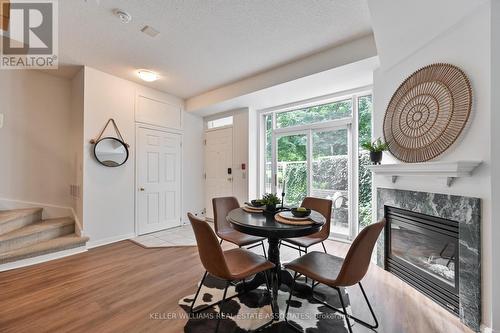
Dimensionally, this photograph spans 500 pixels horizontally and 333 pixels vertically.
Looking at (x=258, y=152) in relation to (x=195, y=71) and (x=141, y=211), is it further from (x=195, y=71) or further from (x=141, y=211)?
(x=141, y=211)

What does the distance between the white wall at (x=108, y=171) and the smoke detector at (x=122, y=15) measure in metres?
1.56

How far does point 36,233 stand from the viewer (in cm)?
297

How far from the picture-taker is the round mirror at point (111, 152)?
11.0 feet

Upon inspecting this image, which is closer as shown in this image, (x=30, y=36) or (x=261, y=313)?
(x=261, y=313)

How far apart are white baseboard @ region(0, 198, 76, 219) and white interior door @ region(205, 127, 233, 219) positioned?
249cm

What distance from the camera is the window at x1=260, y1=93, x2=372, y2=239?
3406 millimetres

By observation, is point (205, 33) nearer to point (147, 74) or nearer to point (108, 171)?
point (147, 74)

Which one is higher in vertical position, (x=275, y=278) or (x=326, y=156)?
(x=326, y=156)

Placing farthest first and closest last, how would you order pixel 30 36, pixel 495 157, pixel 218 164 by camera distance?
pixel 218 164
pixel 30 36
pixel 495 157

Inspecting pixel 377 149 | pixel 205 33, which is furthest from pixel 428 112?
pixel 205 33

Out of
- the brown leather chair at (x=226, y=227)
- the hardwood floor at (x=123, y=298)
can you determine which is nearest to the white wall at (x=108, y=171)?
the hardwood floor at (x=123, y=298)

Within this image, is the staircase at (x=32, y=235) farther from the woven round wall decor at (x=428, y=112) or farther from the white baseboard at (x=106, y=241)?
the woven round wall decor at (x=428, y=112)

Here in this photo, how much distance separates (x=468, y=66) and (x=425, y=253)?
1722mm

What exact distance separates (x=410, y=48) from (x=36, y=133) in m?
5.37
